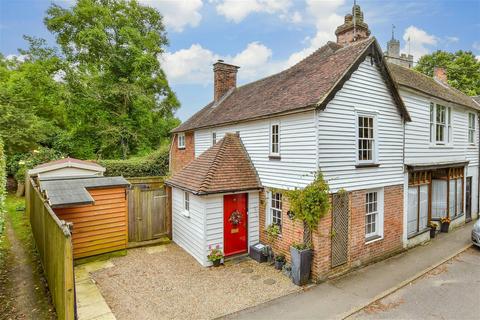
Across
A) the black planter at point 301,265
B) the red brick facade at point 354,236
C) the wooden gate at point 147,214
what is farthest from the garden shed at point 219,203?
the black planter at point 301,265

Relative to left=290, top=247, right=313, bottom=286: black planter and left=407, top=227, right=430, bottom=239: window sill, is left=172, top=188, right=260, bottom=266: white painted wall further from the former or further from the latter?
left=407, top=227, right=430, bottom=239: window sill

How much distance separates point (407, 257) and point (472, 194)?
384 inches

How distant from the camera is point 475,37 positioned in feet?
72.1

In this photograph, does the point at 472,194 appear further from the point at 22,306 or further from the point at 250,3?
the point at 22,306

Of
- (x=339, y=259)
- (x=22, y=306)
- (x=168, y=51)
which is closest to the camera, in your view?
(x=22, y=306)

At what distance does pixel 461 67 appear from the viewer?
33.9 metres

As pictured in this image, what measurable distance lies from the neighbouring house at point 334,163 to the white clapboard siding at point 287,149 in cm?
4

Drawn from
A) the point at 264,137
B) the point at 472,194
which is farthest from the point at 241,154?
the point at 472,194

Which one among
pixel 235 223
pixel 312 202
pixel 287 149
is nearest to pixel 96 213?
pixel 235 223

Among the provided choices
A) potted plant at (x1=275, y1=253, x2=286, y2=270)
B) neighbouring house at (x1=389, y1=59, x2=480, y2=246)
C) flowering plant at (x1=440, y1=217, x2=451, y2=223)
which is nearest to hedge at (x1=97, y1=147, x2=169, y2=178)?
potted plant at (x1=275, y1=253, x2=286, y2=270)

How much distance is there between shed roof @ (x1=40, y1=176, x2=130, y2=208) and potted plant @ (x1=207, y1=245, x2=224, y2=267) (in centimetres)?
429

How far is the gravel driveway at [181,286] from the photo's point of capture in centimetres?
709

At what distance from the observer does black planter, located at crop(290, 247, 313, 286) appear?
8.45 meters

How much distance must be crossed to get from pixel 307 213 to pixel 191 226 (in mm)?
4780
